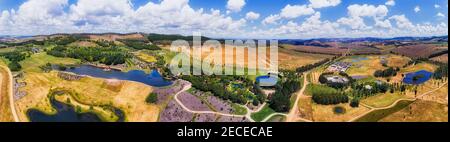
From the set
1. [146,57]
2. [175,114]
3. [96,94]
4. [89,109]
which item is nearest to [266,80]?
[175,114]

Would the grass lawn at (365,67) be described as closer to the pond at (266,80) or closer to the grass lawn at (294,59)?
the grass lawn at (294,59)

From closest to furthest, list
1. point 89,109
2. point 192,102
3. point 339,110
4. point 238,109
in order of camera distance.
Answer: point 89,109 → point 238,109 → point 192,102 → point 339,110

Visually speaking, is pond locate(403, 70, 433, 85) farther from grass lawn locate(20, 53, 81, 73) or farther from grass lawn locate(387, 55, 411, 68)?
grass lawn locate(20, 53, 81, 73)

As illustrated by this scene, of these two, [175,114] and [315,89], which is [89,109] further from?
[315,89]

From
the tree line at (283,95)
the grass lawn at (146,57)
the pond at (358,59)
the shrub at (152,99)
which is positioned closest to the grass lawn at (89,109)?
the shrub at (152,99)

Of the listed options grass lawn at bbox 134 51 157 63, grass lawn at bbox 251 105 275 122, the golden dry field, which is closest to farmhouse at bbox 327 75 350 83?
grass lawn at bbox 251 105 275 122
